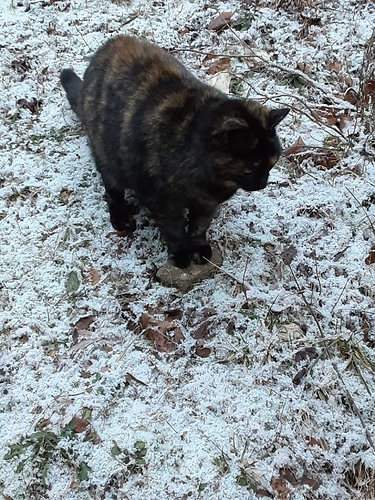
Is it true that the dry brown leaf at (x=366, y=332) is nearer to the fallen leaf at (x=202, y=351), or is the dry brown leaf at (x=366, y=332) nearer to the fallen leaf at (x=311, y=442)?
the fallen leaf at (x=311, y=442)

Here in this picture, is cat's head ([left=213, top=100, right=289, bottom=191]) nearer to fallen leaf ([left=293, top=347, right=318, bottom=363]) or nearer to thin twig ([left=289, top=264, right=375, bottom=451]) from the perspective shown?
thin twig ([left=289, top=264, right=375, bottom=451])

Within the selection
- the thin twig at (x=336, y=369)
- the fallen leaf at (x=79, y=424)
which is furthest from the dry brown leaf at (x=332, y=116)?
the fallen leaf at (x=79, y=424)

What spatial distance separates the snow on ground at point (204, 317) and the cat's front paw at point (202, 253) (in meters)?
0.14

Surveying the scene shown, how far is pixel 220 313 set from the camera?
9.91ft

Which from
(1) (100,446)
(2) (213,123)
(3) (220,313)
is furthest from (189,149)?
(1) (100,446)

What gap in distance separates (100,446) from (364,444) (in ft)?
4.62

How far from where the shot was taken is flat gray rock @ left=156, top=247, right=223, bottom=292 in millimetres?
3121

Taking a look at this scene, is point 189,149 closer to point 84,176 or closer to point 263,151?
point 263,151

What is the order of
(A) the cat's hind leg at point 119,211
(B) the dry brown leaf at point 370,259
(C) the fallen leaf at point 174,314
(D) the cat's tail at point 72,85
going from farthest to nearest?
(D) the cat's tail at point 72,85, (A) the cat's hind leg at point 119,211, (B) the dry brown leaf at point 370,259, (C) the fallen leaf at point 174,314

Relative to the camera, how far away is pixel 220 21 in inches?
175

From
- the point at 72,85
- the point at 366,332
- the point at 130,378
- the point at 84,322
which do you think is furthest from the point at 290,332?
the point at 72,85

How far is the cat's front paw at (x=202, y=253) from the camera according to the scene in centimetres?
318

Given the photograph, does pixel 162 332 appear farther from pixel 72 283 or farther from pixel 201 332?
pixel 72 283

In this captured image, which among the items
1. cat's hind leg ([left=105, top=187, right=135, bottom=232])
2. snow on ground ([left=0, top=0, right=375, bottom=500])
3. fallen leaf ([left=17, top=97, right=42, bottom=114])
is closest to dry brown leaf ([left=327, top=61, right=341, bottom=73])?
snow on ground ([left=0, top=0, right=375, bottom=500])
